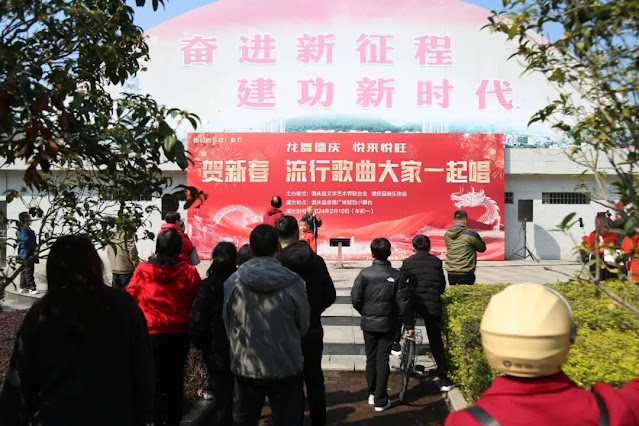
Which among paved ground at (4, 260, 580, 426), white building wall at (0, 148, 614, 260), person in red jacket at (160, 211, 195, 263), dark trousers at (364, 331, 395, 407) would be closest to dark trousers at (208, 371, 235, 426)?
paved ground at (4, 260, 580, 426)

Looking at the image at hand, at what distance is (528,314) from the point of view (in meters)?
1.51

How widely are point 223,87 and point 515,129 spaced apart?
31.5ft

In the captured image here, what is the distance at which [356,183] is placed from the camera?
16484 millimetres

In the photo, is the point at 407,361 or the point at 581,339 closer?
the point at 581,339

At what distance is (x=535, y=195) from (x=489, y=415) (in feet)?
57.3

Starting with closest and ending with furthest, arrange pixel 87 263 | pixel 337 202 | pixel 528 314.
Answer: pixel 528 314 < pixel 87 263 < pixel 337 202

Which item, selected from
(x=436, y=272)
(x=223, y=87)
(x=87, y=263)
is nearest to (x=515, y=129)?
(x=223, y=87)

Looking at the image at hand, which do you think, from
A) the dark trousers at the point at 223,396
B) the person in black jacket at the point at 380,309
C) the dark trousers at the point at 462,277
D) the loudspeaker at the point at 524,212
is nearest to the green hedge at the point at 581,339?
the dark trousers at the point at 462,277

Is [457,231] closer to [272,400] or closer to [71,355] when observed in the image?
[272,400]

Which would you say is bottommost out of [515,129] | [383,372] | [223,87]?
[383,372]

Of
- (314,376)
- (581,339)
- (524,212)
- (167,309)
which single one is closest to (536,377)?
(581,339)

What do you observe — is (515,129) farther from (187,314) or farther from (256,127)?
(187,314)

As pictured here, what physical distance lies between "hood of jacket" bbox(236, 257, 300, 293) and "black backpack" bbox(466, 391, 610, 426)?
1.84 m

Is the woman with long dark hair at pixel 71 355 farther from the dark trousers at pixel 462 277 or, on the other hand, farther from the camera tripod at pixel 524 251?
the camera tripod at pixel 524 251
